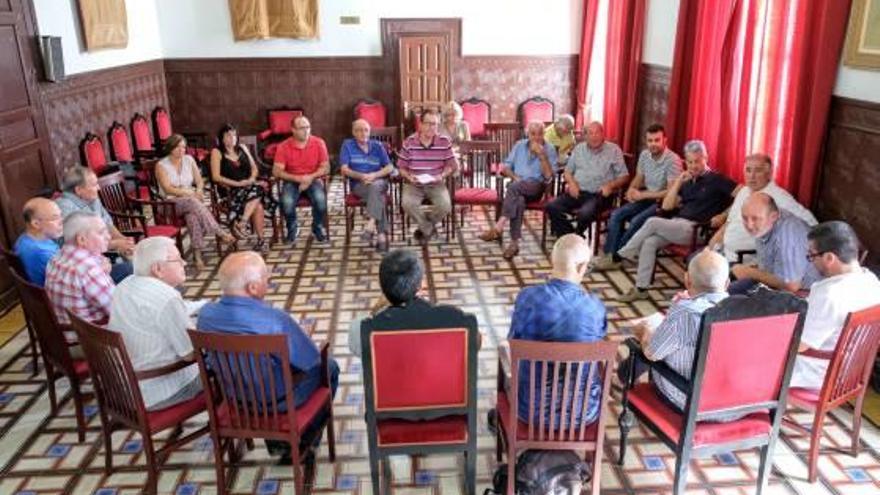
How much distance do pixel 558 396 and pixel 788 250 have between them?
1.80 m

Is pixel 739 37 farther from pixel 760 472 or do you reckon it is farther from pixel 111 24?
pixel 111 24

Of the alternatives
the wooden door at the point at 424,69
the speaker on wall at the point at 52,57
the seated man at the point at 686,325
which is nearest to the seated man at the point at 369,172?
the speaker on wall at the point at 52,57


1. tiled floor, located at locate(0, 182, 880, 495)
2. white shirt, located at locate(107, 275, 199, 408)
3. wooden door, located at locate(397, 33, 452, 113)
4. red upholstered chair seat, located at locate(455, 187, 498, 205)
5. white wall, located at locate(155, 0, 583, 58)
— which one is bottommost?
tiled floor, located at locate(0, 182, 880, 495)

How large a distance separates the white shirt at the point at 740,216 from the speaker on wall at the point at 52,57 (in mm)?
5298

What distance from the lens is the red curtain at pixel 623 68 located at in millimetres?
6613

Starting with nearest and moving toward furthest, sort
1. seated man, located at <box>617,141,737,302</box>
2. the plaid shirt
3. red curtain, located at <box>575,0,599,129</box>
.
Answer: the plaid shirt, seated man, located at <box>617,141,737,302</box>, red curtain, located at <box>575,0,599,129</box>

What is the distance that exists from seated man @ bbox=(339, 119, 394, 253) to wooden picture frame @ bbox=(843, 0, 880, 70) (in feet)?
11.5

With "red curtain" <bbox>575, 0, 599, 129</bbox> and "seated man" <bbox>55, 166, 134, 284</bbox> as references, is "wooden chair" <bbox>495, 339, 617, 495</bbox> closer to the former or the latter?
"seated man" <bbox>55, 166, 134, 284</bbox>

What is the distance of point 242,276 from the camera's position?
2479mm

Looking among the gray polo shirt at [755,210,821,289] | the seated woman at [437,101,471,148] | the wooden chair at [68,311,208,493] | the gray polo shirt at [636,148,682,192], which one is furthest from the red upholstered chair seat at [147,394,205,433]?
the seated woman at [437,101,471,148]

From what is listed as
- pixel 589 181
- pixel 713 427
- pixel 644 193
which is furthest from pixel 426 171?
pixel 713 427

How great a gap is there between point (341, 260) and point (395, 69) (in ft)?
13.2

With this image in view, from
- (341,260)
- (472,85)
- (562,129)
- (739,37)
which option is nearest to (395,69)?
(472,85)

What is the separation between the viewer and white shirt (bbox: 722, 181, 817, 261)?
380cm
